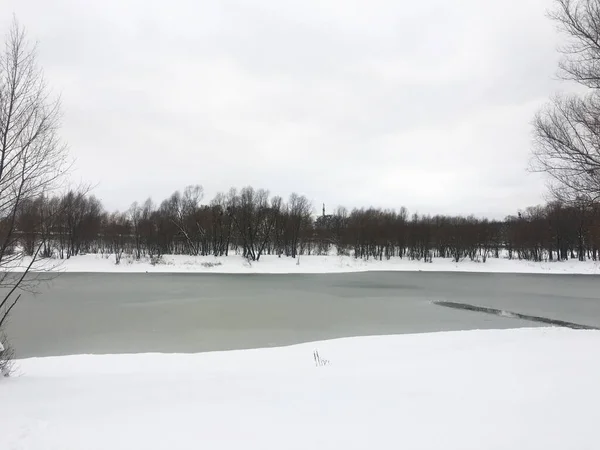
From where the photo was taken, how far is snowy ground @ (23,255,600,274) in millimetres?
44156

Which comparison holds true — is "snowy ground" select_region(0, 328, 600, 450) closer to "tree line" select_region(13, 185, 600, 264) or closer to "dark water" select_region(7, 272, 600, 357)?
"dark water" select_region(7, 272, 600, 357)

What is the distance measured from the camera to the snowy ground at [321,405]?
3.71 m

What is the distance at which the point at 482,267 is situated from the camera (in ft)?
182

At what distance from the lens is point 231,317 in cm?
1494

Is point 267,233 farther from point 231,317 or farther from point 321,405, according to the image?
point 321,405

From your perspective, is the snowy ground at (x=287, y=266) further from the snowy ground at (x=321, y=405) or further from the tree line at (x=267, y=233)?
the snowy ground at (x=321, y=405)

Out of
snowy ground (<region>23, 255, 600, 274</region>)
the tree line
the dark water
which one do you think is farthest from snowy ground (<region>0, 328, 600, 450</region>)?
the tree line

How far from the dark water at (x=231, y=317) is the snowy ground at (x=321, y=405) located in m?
3.40

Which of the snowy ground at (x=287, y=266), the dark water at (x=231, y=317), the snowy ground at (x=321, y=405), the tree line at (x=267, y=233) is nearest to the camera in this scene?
the snowy ground at (x=321, y=405)

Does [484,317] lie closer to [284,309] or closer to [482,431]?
[284,309]

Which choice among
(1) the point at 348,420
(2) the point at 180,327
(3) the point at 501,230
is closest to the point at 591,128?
(1) the point at 348,420

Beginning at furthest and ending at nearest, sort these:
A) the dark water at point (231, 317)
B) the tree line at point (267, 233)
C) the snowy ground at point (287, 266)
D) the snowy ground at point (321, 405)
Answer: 1. the tree line at point (267, 233)
2. the snowy ground at point (287, 266)
3. the dark water at point (231, 317)
4. the snowy ground at point (321, 405)

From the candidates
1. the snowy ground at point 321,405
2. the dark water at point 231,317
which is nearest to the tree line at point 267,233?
the dark water at point 231,317

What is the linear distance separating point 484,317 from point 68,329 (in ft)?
50.0
